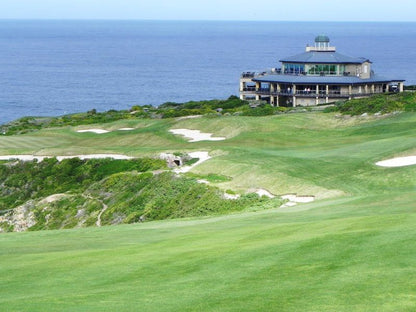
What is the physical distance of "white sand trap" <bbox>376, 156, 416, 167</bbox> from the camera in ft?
121

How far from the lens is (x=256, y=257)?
60.4ft

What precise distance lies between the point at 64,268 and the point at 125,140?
131 ft

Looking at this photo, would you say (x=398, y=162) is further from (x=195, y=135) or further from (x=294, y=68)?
(x=294, y=68)

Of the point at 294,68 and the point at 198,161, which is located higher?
the point at 198,161

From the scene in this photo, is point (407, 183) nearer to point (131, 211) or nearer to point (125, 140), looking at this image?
point (131, 211)

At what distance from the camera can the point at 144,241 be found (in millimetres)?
23797

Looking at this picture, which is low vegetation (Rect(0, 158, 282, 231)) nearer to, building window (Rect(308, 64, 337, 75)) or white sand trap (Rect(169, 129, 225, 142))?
white sand trap (Rect(169, 129, 225, 142))

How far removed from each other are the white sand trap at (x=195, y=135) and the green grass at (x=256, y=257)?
1600 centimetres

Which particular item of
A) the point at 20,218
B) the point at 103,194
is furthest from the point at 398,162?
the point at 20,218

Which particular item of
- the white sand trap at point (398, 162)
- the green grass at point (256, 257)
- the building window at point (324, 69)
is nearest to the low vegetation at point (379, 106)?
the green grass at point (256, 257)

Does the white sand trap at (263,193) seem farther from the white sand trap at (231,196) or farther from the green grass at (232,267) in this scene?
the green grass at (232,267)

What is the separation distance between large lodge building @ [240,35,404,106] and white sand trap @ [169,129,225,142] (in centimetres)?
3149

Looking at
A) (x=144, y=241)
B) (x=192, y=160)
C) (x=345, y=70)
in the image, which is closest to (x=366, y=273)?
(x=144, y=241)

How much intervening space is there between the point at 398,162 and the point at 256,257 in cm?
2048
